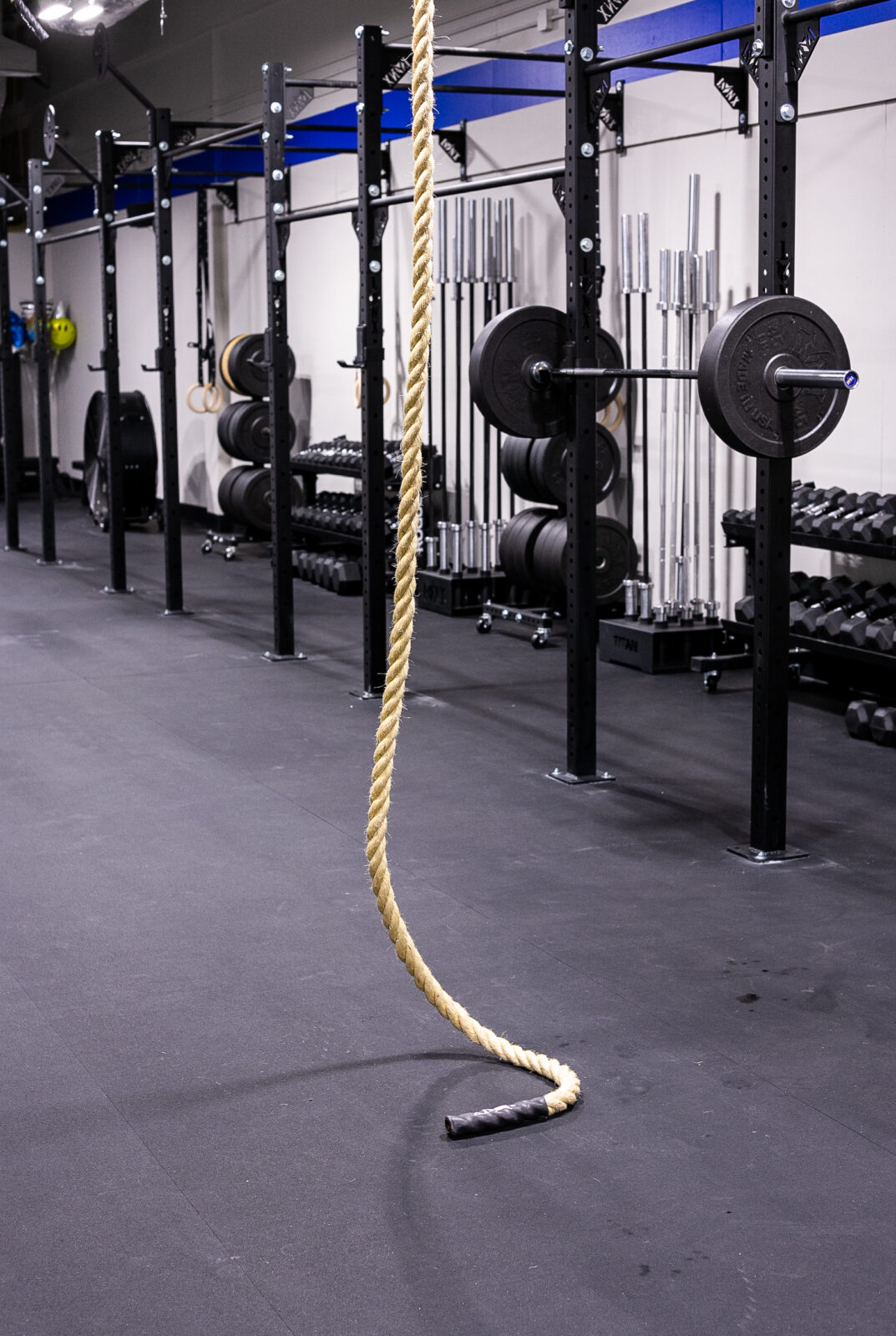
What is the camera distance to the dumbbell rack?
5305mm

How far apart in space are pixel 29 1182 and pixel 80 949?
1.02 meters

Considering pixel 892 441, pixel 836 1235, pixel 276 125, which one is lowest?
pixel 836 1235

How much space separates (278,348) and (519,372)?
224cm

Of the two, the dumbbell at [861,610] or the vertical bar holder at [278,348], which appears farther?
the vertical bar holder at [278,348]

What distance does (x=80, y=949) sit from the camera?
3.34 metres

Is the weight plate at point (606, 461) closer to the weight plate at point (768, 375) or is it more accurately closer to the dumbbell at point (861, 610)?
the dumbbell at point (861, 610)

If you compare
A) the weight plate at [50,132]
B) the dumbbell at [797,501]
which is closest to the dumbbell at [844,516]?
the dumbbell at [797,501]

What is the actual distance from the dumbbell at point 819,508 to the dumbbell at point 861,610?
1.04 ft

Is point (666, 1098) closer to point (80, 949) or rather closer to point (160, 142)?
point (80, 949)

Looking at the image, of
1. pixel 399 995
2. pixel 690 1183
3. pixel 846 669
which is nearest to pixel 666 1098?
Result: pixel 690 1183

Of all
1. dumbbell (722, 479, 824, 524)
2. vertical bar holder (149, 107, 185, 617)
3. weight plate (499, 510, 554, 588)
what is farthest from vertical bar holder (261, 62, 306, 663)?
dumbbell (722, 479, 824, 524)

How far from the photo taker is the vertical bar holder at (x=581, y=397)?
4348 millimetres

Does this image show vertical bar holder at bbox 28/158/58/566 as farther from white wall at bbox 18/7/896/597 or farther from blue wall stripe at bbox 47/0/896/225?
white wall at bbox 18/7/896/597

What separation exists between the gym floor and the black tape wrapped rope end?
0.09ft
